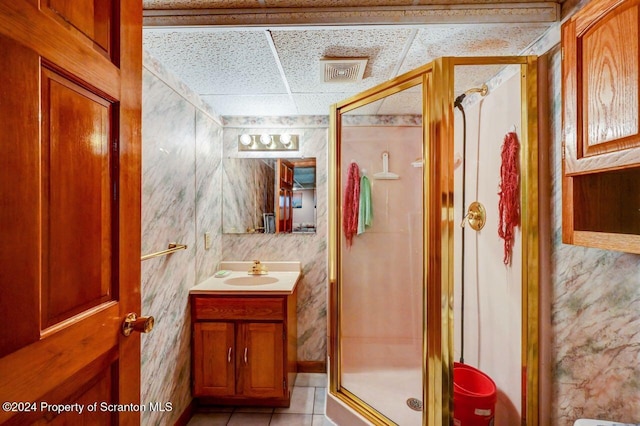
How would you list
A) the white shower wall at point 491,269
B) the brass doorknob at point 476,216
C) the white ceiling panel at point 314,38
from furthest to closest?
the brass doorknob at point 476,216, the white shower wall at point 491,269, the white ceiling panel at point 314,38

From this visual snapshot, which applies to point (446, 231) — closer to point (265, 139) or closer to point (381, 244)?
point (381, 244)

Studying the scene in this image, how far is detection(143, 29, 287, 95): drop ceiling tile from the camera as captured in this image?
1365 millimetres

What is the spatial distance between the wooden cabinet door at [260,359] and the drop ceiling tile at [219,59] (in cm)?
159

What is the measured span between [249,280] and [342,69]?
1681 mm

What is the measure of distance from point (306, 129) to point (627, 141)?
83.3 inches

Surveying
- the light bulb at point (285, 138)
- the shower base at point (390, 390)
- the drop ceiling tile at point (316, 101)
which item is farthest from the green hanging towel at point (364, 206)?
the shower base at point (390, 390)

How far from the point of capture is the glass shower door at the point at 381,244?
2.13m

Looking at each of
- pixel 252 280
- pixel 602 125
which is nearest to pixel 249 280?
pixel 252 280

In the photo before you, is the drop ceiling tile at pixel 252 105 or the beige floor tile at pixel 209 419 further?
the drop ceiling tile at pixel 252 105

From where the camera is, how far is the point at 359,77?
1.76 meters

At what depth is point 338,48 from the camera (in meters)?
1.45

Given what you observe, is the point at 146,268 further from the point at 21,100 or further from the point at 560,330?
the point at 560,330

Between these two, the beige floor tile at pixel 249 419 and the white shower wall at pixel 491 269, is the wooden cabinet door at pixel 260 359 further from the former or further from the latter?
the white shower wall at pixel 491 269

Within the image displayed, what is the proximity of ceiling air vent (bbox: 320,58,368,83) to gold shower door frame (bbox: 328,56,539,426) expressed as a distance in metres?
0.37
